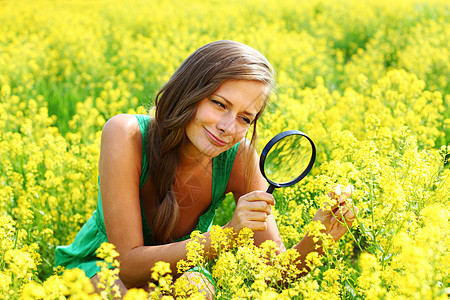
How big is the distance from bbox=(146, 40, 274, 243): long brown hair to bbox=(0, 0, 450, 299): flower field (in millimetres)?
370

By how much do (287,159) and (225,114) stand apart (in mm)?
408

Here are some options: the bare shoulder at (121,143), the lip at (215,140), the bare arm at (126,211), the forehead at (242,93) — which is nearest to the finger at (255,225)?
the bare arm at (126,211)

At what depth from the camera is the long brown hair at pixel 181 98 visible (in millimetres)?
2336

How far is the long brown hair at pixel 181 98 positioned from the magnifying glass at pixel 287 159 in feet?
1.42

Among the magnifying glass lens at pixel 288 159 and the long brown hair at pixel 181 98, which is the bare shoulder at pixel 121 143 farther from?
the magnifying glass lens at pixel 288 159

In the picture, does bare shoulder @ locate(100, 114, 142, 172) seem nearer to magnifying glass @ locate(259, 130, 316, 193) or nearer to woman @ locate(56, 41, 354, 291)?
woman @ locate(56, 41, 354, 291)

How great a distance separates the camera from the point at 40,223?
3166 mm

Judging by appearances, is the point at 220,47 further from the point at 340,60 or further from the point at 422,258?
the point at 340,60

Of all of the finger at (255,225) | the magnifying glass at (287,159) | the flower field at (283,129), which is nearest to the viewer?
the flower field at (283,129)

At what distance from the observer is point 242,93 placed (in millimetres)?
2316

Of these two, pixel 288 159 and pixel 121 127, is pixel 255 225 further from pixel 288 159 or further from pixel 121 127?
pixel 121 127

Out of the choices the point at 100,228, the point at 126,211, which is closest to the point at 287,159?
the point at 126,211

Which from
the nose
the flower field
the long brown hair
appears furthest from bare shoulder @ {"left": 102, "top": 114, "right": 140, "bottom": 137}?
the flower field

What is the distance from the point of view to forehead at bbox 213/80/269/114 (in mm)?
2305
